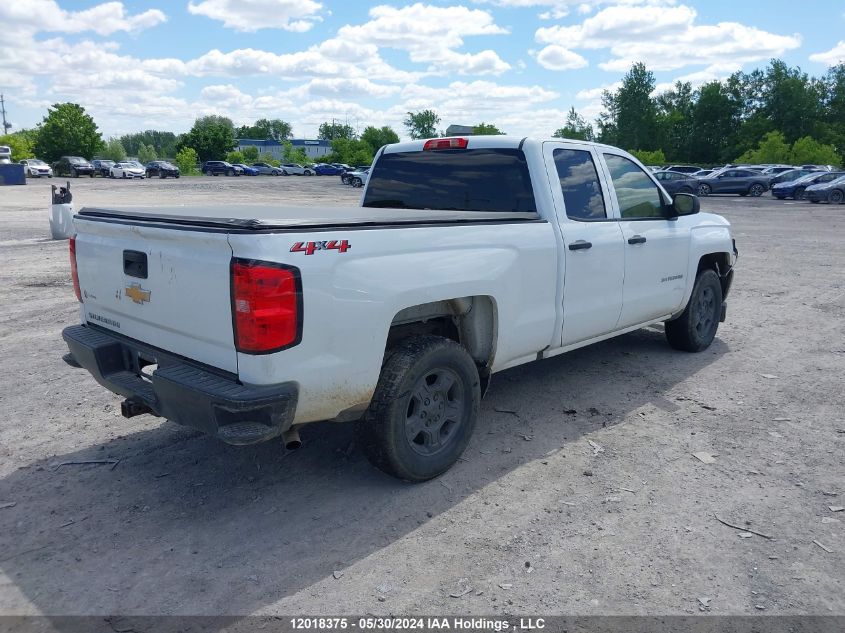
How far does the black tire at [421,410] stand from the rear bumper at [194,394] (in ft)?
2.01

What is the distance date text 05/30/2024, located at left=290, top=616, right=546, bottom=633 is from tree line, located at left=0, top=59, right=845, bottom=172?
76.1 meters

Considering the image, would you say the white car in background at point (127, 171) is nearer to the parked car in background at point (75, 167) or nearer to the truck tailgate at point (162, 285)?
the parked car in background at point (75, 167)

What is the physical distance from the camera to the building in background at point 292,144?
156238mm

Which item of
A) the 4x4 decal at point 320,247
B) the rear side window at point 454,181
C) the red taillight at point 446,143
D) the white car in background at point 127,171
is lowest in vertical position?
the 4x4 decal at point 320,247

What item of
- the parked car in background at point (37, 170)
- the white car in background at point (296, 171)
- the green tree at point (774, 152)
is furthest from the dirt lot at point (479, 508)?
the white car in background at point (296, 171)

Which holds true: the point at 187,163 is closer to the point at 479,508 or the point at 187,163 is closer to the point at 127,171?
the point at 127,171

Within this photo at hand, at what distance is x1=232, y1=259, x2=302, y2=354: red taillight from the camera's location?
3020mm

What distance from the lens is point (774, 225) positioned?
72.4 feet

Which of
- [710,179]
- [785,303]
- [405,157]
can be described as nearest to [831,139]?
[710,179]

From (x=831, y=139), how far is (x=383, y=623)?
101 metres

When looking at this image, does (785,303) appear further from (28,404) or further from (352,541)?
(28,404)

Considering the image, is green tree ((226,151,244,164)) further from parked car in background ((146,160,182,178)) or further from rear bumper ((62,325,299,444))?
rear bumper ((62,325,299,444))

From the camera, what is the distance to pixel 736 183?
39281 millimetres

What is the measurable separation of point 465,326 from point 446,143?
5.55 ft
